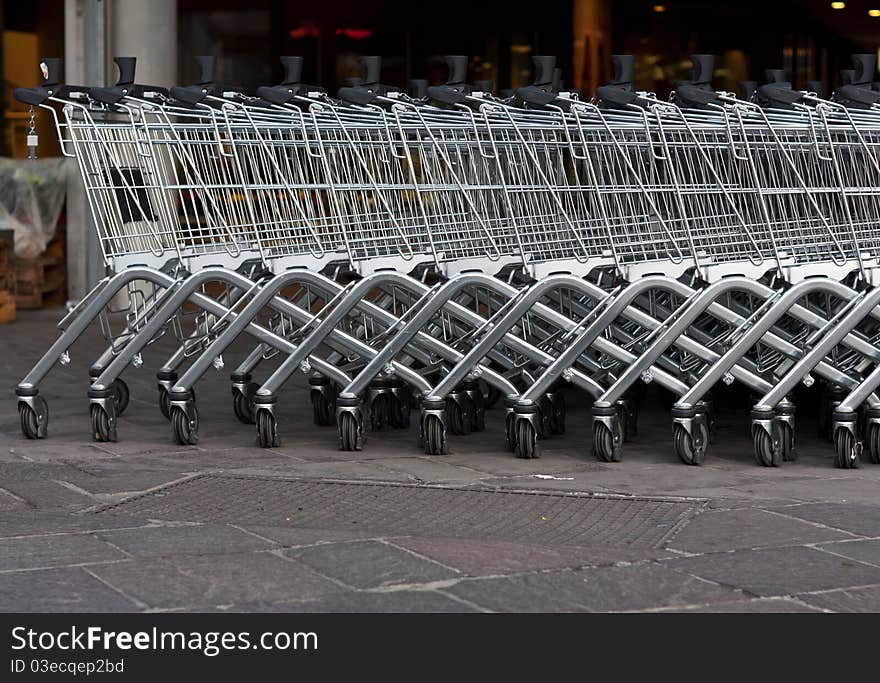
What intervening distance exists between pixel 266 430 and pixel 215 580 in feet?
7.00

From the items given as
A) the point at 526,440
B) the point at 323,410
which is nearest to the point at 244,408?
the point at 323,410

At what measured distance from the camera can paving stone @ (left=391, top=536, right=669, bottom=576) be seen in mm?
4320

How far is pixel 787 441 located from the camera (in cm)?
596

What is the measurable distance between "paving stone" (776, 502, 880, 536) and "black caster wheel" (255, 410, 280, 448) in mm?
2114

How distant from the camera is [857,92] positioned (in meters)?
5.95

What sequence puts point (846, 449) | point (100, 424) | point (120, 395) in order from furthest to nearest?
point (120, 395)
point (100, 424)
point (846, 449)

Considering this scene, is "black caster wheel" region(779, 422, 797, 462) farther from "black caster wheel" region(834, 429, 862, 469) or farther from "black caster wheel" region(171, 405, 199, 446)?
"black caster wheel" region(171, 405, 199, 446)

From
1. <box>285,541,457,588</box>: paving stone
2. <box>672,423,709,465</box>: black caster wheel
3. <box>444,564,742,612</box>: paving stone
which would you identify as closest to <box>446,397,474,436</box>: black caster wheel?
<box>672,423,709,465</box>: black caster wheel

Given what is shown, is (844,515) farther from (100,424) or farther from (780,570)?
(100,424)

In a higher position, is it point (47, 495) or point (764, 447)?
point (764, 447)

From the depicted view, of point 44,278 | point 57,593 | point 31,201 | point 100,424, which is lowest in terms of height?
point 57,593

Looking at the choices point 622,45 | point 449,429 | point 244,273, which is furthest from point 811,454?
point 622,45

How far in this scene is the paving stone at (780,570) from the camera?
4.16 metres
